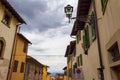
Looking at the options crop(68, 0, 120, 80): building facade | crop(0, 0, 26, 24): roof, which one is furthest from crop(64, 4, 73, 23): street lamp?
crop(0, 0, 26, 24): roof

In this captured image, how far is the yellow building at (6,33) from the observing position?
11461 mm

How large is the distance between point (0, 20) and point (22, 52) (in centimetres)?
760

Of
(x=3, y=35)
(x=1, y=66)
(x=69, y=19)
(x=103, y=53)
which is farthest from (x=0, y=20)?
(x=103, y=53)

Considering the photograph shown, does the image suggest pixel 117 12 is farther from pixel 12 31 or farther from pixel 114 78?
pixel 12 31

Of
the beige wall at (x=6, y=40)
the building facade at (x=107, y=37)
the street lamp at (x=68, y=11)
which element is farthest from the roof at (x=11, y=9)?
the street lamp at (x=68, y=11)

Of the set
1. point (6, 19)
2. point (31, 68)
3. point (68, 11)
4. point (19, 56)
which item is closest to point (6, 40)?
point (6, 19)

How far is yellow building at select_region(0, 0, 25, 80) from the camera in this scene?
1146cm

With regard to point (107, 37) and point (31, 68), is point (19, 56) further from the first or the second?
point (107, 37)

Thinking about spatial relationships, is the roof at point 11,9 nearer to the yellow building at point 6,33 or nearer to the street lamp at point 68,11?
the yellow building at point 6,33

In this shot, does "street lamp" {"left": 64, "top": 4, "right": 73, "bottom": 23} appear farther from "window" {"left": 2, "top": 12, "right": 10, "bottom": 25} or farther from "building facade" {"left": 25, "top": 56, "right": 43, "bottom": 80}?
"building facade" {"left": 25, "top": 56, "right": 43, "bottom": 80}

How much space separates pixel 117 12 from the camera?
365 centimetres

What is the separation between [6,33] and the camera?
1214 centimetres

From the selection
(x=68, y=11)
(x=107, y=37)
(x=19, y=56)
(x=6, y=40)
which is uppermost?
(x=6, y=40)

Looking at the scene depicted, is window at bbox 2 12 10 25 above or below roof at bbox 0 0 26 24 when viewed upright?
below
